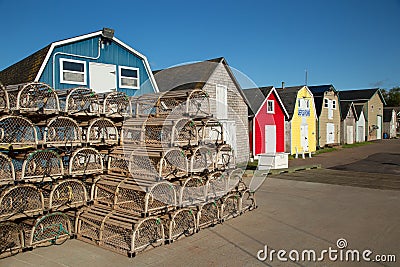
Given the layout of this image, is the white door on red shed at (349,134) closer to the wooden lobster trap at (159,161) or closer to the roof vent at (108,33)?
the roof vent at (108,33)

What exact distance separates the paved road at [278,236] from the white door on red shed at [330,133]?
77.9ft

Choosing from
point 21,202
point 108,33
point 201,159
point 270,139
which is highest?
point 108,33

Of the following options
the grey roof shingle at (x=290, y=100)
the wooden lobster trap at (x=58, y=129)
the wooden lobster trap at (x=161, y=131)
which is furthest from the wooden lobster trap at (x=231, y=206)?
the grey roof shingle at (x=290, y=100)

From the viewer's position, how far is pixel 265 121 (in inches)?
1027

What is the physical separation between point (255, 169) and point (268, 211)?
29.9 feet

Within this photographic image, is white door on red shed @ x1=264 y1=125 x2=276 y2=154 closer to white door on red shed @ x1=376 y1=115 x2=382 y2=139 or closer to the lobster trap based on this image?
the lobster trap

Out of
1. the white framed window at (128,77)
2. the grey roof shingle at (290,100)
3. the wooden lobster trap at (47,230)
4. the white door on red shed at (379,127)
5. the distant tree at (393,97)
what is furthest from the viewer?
the distant tree at (393,97)

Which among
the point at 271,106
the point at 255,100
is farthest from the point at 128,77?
the point at 271,106

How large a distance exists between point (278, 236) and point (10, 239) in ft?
18.8

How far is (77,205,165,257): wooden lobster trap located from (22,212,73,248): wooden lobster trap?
0.31 m

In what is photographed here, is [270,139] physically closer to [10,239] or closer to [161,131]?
[161,131]

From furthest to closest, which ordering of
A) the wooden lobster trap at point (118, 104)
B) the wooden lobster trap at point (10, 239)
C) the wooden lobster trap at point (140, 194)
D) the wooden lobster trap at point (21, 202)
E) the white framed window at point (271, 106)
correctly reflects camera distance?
the white framed window at point (271, 106), the wooden lobster trap at point (118, 104), the wooden lobster trap at point (140, 194), the wooden lobster trap at point (21, 202), the wooden lobster trap at point (10, 239)

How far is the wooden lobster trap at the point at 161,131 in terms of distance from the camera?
873 cm

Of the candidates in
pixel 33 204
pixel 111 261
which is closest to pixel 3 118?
pixel 33 204
